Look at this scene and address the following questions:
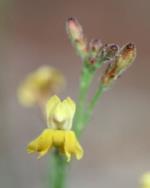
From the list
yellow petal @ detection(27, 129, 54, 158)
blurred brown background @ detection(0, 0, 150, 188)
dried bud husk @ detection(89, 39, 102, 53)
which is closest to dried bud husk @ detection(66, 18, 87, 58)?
dried bud husk @ detection(89, 39, 102, 53)

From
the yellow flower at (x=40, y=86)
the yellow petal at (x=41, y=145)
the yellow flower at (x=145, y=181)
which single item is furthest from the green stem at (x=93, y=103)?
the yellow flower at (x=40, y=86)

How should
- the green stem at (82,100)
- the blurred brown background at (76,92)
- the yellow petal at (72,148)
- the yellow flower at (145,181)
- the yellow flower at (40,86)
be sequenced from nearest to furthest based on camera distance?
the yellow petal at (72,148), the green stem at (82,100), the yellow flower at (145,181), the yellow flower at (40,86), the blurred brown background at (76,92)

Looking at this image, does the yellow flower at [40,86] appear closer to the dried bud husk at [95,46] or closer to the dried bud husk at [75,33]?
the dried bud husk at [75,33]

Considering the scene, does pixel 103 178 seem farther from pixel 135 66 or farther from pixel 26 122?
pixel 135 66

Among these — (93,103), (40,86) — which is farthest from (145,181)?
(40,86)

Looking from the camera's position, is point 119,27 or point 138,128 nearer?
point 138,128

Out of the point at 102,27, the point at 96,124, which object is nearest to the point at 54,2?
the point at 102,27

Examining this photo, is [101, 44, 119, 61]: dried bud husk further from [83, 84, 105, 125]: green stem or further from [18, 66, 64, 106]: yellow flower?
[18, 66, 64, 106]: yellow flower
